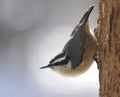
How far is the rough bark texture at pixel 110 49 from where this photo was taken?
6.38 feet

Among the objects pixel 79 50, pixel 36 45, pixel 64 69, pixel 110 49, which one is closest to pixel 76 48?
pixel 79 50

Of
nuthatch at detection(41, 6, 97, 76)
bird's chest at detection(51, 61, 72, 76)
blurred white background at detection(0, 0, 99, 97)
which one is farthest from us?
blurred white background at detection(0, 0, 99, 97)

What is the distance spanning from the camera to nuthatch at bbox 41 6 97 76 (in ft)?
7.49

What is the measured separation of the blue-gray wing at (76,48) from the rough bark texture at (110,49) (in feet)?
0.84

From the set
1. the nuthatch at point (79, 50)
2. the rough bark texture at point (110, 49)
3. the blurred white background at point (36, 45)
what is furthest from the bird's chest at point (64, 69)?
the blurred white background at point (36, 45)

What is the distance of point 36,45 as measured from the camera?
4.79 meters

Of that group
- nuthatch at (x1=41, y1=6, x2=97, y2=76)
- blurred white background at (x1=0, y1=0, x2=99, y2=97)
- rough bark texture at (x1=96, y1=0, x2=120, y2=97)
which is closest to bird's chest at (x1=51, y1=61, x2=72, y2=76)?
nuthatch at (x1=41, y1=6, x2=97, y2=76)

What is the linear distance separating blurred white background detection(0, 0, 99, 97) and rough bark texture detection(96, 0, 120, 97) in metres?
1.97

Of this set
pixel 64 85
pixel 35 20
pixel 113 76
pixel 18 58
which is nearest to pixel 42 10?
pixel 35 20

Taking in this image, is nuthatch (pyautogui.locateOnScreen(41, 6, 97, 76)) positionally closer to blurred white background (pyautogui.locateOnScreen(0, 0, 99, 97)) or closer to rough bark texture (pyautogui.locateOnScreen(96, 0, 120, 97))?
rough bark texture (pyautogui.locateOnScreen(96, 0, 120, 97))

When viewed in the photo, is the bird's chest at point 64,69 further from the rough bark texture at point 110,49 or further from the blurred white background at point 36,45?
the blurred white background at point 36,45

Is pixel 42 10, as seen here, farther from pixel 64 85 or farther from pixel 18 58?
pixel 64 85

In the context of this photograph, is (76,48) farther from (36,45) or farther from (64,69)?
(36,45)

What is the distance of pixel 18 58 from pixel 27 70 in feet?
0.89
